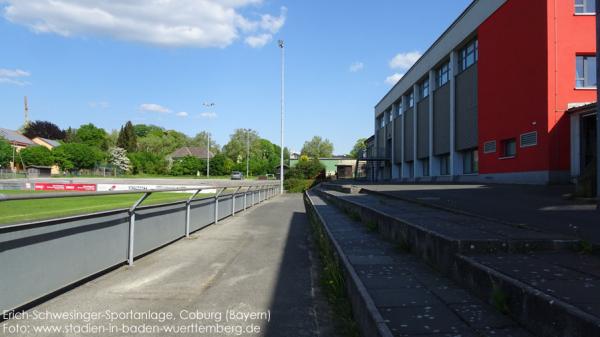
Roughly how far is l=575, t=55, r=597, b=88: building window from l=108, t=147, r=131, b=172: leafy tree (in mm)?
100589

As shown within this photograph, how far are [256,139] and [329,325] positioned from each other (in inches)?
5055

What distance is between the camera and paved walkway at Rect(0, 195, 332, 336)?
15.1 feet

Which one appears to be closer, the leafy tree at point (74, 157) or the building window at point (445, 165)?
the building window at point (445, 165)

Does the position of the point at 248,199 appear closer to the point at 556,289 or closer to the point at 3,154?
the point at 556,289

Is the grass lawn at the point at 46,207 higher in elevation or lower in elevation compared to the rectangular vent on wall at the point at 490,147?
lower

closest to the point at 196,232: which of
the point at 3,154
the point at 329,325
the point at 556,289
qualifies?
the point at 329,325

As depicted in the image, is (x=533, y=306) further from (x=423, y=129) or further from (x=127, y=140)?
(x=127, y=140)

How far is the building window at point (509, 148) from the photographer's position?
23427 mm

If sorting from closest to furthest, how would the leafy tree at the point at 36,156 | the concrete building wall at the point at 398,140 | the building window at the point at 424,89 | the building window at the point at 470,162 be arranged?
1. the building window at the point at 470,162
2. the building window at the point at 424,89
3. the concrete building wall at the point at 398,140
4. the leafy tree at the point at 36,156

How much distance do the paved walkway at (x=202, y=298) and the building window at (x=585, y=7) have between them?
63.9 feet

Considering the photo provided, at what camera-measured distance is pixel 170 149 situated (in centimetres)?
13025

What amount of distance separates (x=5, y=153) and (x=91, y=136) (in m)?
42.5

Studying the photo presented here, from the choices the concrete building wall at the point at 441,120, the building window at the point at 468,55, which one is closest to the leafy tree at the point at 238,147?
the concrete building wall at the point at 441,120

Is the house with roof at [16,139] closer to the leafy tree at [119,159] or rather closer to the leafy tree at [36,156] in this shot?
the leafy tree at [36,156]
